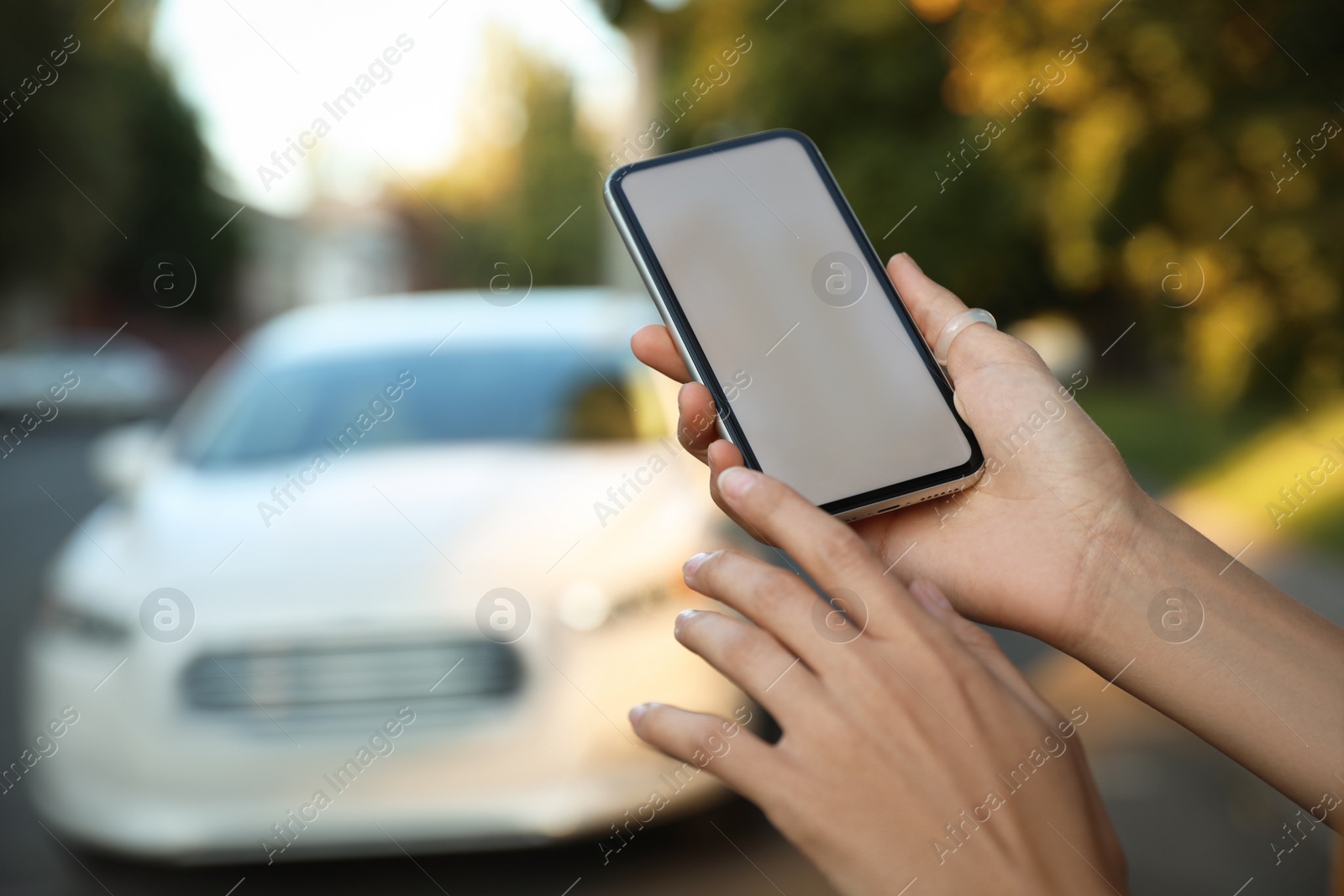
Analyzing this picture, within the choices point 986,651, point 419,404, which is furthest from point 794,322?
point 419,404

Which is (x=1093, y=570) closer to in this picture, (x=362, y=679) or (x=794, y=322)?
(x=794, y=322)

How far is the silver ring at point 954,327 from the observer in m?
1.52

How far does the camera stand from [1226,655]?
1.18 meters

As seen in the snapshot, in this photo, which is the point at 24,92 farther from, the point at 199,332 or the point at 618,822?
the point at 618,822

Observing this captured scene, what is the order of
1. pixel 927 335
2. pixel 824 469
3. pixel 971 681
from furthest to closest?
pixel 927 335, pixel 824 469, pixel 971 681

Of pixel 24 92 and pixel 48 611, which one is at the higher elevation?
pixel 24 92

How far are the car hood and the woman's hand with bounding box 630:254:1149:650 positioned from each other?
5.77ft

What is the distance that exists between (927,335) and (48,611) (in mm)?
2973

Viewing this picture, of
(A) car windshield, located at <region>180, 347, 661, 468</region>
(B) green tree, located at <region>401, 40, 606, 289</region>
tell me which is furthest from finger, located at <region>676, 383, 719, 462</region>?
(B) green tree, located at <region>401, 40, 606, 289</region>

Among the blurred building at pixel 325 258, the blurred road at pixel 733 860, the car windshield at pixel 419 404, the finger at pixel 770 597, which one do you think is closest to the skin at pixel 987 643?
the finger at pixel 770 597

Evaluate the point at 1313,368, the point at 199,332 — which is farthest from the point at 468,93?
the point at 1313,368

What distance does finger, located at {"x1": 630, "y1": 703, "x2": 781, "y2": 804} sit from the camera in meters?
0.90

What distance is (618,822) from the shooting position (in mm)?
3127

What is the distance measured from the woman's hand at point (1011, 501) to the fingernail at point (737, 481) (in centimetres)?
39
